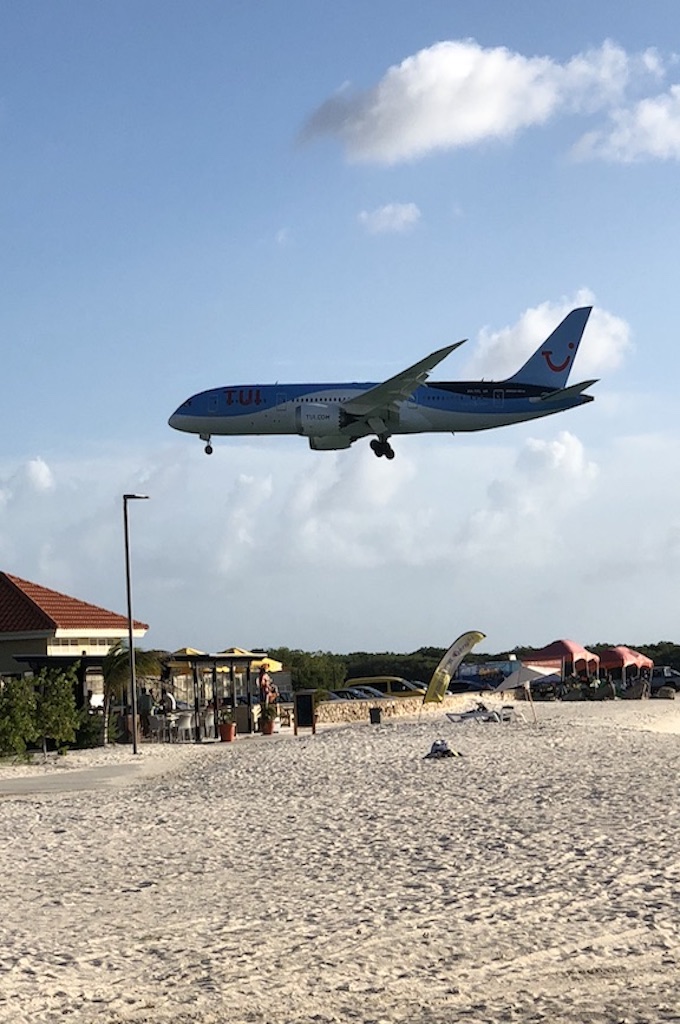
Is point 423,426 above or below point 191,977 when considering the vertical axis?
above

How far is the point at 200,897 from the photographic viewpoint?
11.6 m

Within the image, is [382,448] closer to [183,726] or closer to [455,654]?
[455,654]

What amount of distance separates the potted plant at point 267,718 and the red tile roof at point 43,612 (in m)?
6.58

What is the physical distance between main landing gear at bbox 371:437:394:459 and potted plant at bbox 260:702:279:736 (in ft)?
35.3

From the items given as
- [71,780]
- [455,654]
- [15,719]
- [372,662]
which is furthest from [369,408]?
[372,662]

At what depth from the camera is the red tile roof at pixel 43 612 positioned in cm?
3944

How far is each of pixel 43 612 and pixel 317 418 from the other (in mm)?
9768

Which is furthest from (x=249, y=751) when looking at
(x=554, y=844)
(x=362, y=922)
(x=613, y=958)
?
(x=613, y=958)

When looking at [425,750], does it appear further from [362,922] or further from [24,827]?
[362,922]

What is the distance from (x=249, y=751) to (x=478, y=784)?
10.3 m

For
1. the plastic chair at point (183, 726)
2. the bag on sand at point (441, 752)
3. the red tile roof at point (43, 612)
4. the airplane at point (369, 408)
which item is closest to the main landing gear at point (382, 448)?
the airplane at point (369, 408)

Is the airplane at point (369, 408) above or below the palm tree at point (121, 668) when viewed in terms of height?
above

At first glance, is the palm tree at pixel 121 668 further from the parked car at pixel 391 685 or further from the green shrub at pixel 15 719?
the parked car at pixel 391 685

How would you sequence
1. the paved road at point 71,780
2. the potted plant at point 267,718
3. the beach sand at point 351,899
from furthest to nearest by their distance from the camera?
the potted plant at point 267,718 < the paved road at point 71,780 < the beach sand at point 351,899
